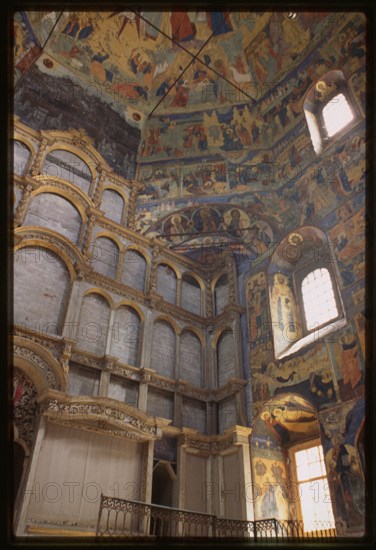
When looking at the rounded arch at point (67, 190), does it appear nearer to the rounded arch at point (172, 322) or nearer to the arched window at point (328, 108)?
the rounded arch at point (172, 322)

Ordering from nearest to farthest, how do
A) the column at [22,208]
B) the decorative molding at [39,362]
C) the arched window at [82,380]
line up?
the decorative molding at [39,362] < the arched window at [82,380] < the column at [22,208]

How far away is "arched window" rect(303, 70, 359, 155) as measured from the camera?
1581 cm

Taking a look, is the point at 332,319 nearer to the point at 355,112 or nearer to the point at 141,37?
the point at 355,112

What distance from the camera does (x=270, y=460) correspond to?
13312mm

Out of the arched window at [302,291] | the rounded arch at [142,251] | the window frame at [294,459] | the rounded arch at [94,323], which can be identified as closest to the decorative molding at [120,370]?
the rounded arch at [94,323]

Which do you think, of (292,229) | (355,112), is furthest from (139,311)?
(355,112)

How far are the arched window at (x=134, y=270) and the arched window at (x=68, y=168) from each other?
3268 millimetres

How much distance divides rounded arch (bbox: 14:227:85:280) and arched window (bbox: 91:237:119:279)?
0.97 meters

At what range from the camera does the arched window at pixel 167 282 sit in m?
17.3

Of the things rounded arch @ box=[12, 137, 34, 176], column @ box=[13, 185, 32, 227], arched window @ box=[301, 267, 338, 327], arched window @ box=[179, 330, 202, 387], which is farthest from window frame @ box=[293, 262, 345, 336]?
rounded arch @ box=[12, 137, 34, 176]

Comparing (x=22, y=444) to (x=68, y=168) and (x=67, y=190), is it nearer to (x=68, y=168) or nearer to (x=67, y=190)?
(x=67, y=190)

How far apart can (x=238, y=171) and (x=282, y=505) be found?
1250 cm

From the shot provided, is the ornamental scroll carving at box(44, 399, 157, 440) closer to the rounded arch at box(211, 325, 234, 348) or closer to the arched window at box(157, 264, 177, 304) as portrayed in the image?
the rounded arch at box(211, 325, 234, 348)

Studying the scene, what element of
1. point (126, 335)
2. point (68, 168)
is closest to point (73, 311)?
point (126, 335)
